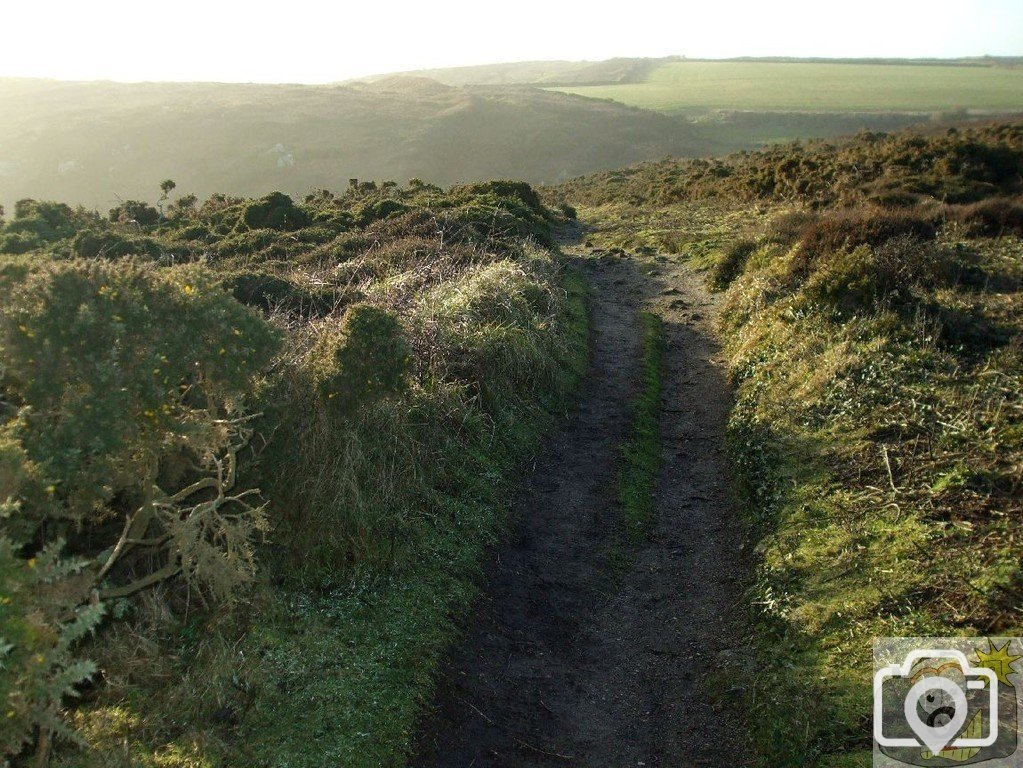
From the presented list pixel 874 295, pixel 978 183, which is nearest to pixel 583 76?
pixel 978 183

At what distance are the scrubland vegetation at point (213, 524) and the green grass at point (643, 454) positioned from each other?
5.22 feet

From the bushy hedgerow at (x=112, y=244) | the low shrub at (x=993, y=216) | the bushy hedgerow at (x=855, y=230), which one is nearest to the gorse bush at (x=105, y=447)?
the bushy hedgerow at (x=112, y=244)

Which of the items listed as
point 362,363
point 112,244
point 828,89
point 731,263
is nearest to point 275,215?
point 112,244

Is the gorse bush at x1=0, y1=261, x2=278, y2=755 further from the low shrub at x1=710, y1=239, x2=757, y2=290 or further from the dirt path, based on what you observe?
the low shrub at x1=710, y1=239, x2=757, y2=290

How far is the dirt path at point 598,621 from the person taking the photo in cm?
552

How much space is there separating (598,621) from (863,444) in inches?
153

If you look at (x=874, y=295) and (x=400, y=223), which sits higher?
(x=400, y=223)

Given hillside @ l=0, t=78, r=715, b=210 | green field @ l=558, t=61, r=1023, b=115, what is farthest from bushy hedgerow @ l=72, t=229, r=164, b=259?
green field @ l=558, t=61, r=1023, b=115

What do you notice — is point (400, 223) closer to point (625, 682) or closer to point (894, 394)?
point (894, 394)

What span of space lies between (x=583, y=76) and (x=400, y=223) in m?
171

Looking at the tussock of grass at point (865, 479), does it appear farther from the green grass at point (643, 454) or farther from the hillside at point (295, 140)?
the hillside at point (295, 140)

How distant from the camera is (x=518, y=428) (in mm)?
10336

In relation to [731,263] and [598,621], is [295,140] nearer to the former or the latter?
[731,263]

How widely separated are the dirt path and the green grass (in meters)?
0.16
